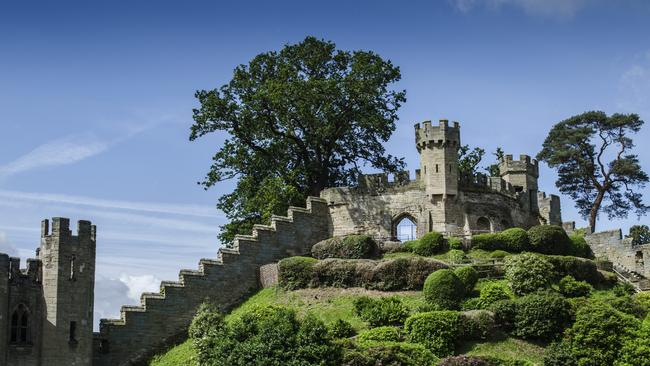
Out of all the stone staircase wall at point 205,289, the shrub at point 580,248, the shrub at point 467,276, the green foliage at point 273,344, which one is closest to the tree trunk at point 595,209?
the shrub at point 580,248

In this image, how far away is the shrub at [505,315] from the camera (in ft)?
180

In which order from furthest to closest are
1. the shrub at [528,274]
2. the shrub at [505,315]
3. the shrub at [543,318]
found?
1. the shrub at [528,274]
2. the shrub at [505,315]
3. the shrub at [543,318]

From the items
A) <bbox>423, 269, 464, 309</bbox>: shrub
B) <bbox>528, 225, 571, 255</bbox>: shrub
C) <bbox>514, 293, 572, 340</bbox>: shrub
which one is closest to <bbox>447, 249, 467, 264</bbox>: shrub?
<bbox>528, 225, 571, 255</bbox>: shrub

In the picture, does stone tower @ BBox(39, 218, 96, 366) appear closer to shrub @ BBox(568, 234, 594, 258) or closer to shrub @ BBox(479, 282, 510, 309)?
shrub @ BBox(479, 282, 510, 309)

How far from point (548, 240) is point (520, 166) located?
37.0 ft

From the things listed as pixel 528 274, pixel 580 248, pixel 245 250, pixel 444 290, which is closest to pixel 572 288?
pixel 528 274

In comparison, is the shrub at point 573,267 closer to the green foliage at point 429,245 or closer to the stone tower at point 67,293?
the green foliage at point 429,245

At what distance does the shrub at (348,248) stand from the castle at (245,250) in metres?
2.66

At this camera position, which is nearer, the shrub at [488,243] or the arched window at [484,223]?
the shrub at [488,243]

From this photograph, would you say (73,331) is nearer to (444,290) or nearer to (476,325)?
(444,290)

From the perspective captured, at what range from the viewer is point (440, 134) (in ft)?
233

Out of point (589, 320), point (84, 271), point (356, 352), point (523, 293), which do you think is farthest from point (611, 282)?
point (84, 271)

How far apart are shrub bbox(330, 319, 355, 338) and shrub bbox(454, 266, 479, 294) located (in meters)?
7.38

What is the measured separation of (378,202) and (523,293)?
1513 centimetres
